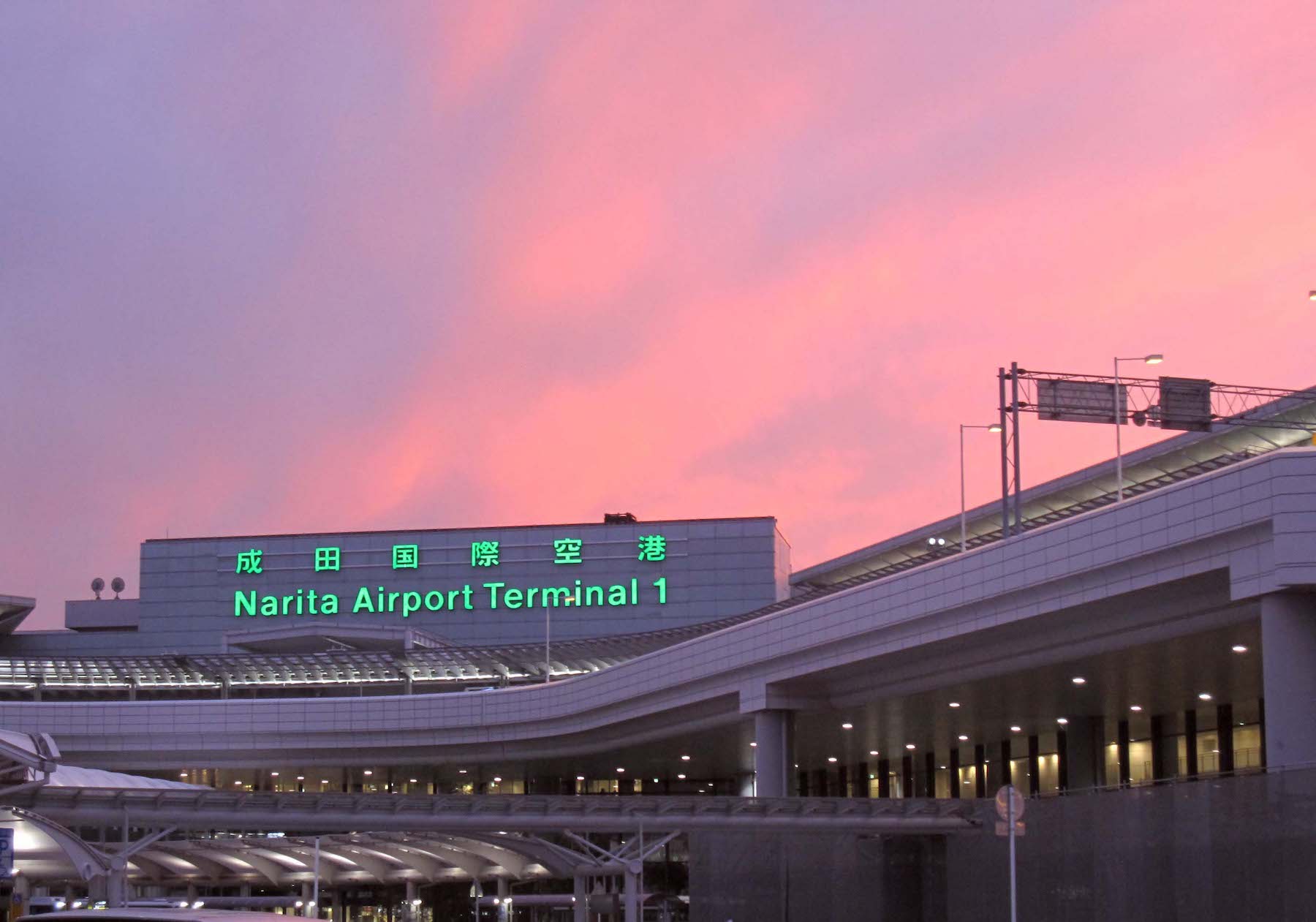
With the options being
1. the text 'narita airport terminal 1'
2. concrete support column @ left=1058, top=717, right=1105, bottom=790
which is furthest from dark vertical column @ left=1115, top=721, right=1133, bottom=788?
the text 'narita airport terminal 1'

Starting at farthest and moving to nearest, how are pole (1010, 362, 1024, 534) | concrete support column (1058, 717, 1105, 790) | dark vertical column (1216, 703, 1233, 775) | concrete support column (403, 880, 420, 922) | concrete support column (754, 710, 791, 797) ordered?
concrete support column (1058, 717, 1105, 790)
concrete support column (403, 880, 420, 922)
dark vertical column (1216, 703, 1233, 775)
concrete support column (754, 710, 791, 797)
pole (1010, 362, 1024, 534)

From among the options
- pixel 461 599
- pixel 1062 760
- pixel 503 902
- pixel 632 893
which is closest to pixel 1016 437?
pixel 632 893

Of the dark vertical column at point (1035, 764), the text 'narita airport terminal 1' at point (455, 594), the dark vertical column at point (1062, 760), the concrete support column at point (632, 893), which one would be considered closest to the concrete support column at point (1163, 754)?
the dark vertical column at point (1062, 760)

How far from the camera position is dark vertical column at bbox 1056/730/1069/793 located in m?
65.9

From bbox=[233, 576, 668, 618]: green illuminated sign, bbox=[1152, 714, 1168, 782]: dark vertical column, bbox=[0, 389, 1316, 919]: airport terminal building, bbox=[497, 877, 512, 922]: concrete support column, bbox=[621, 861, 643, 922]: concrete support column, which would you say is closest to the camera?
bbox=[0, 389, 1316, 919]: airport terminal building

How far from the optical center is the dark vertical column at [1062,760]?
65.9m

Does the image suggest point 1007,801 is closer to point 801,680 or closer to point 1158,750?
point 801,680

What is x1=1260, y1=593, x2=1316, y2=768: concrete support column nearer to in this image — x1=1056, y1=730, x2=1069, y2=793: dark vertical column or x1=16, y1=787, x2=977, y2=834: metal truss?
x1=16, y1=787, x2=977, y2=834: metal truss

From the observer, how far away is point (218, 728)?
86.2m

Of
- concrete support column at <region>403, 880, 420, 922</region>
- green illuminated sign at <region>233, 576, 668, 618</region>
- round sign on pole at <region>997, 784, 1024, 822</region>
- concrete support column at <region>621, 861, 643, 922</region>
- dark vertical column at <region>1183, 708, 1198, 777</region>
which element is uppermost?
green illuminated sign at <region>233, 576, 668, 618</region>

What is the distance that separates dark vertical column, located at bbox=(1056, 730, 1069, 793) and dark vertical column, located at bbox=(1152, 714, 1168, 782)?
127 inches

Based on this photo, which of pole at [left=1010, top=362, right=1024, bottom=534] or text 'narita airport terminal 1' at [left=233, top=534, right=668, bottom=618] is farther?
text 'narita airport terminal 1' at [left=233, top=534, right=668, bottom=618]

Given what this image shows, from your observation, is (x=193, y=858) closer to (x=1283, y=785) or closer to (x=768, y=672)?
(x=768, y=672)

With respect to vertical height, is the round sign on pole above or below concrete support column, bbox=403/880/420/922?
above
